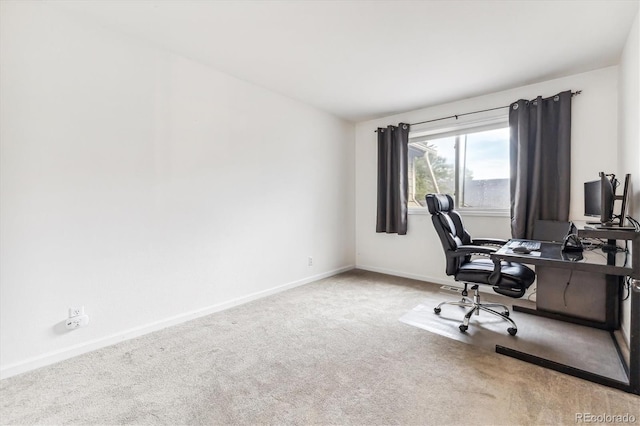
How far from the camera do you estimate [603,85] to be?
2.79 meters

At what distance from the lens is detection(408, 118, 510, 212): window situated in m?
3.49

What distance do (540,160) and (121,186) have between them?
4065 mm

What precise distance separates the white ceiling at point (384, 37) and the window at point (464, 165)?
0.64 m

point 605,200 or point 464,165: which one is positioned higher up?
point 464,165

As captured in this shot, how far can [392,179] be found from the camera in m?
4.17

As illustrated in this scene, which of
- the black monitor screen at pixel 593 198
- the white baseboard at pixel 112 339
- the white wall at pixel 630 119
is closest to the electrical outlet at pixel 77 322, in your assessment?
the white baseboard at pixel 112 339

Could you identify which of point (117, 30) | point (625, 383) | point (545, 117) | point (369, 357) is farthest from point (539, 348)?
point (117, 30)

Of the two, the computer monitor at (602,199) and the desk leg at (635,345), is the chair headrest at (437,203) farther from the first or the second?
the desk leg at (635,345)

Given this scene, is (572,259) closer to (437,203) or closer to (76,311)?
(437,203)

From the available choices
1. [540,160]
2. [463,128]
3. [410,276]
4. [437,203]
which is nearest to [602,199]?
[437,203]

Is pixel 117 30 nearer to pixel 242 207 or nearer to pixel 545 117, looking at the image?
pixel 242 207

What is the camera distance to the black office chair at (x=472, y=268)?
2248mm

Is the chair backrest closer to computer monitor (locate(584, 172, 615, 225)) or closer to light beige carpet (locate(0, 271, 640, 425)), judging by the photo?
light beige carpet (locate(0, 271, 640, 425))

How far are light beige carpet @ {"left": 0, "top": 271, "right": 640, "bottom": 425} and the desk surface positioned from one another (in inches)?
28.1
